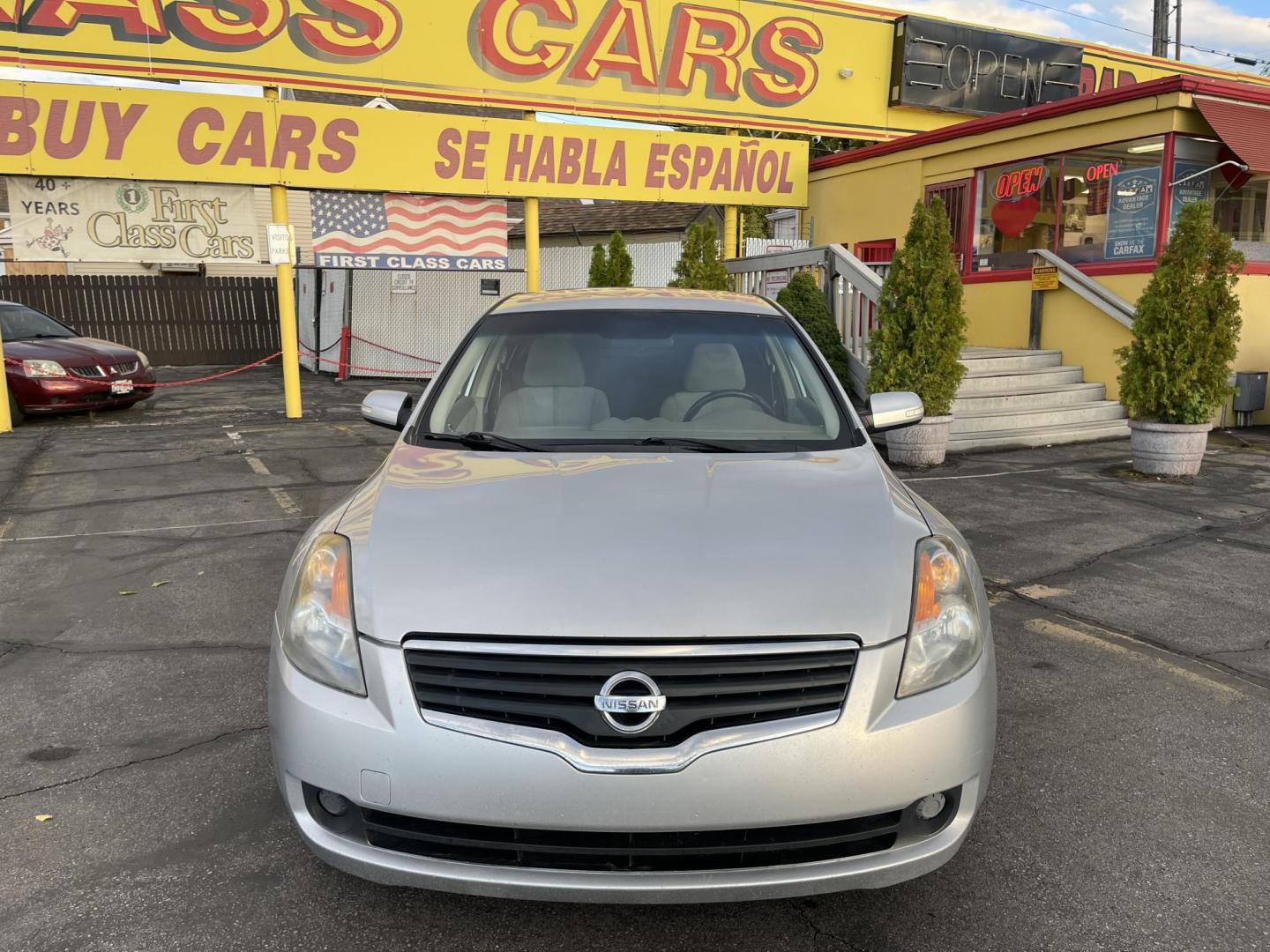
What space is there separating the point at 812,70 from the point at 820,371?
37.7 ft

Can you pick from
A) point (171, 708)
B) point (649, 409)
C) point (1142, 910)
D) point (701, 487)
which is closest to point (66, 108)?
point (171, 708)

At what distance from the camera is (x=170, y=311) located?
68.8 ft

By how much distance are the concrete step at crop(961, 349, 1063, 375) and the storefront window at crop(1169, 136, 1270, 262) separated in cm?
197

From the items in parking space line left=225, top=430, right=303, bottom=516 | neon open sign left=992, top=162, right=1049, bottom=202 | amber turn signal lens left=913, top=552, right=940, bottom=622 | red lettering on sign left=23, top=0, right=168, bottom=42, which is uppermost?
red lettering on sign left=23, top=0, right=168, bottom=42

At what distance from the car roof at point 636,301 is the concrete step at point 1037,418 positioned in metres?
6.20

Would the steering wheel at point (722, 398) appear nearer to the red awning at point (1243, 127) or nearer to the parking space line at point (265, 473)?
the parking space line at point (265, 473)

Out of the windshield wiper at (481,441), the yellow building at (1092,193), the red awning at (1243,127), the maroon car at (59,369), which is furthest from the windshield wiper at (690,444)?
the maroon car at (59,369)

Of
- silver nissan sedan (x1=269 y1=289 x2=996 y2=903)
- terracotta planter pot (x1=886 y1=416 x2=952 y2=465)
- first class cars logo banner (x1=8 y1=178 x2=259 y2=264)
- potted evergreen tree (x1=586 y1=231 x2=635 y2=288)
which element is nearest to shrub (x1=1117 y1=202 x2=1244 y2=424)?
terracotta planter pot (x1=886 y1=416 x2=952 y2=465)

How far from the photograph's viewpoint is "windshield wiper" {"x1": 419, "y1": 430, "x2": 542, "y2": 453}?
9.76 ft

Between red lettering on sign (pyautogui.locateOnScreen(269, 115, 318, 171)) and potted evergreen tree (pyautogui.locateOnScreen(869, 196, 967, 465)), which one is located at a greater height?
red lettering on sign (pyautogui.locateOnScreen(269, 115, 318, 171))

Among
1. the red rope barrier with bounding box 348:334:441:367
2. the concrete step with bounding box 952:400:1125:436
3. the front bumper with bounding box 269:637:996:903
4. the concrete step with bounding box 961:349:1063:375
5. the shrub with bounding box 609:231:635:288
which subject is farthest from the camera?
the red rope barrier with bounding box 348:334:441:367

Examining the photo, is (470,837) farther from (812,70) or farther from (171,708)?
(812,70)

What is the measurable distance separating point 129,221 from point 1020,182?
36.3 ft

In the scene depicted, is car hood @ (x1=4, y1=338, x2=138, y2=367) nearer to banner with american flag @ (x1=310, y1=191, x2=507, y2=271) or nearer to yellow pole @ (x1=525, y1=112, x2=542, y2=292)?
banner with american flag @ (x1=310, y1=191, x2=507, y2=271)
